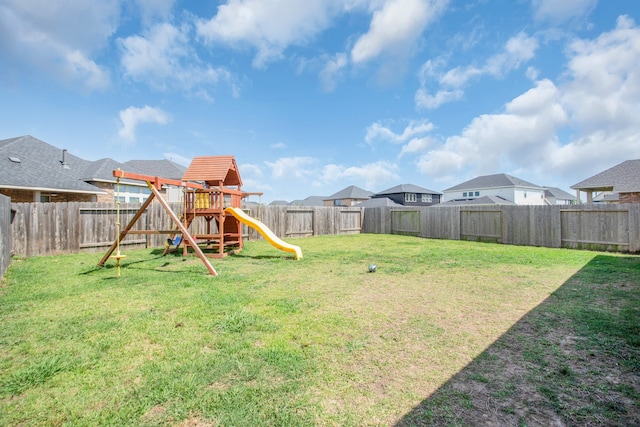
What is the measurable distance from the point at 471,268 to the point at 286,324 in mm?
5626

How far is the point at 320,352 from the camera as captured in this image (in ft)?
9.27

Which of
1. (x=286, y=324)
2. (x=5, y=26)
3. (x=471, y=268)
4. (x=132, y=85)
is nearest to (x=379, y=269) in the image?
(x=471, y=268)

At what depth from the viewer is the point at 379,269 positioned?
23.6 ft

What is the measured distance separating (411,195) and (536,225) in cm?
3333

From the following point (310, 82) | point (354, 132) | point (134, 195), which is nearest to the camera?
point (310, 82)

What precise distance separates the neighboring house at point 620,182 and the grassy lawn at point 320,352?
551 inches

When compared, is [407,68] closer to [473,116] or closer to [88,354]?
[473,116]

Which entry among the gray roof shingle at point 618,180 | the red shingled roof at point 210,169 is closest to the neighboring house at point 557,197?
the gray roof shingle at point 618,180

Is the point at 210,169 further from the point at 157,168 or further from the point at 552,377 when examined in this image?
the point at 157,168

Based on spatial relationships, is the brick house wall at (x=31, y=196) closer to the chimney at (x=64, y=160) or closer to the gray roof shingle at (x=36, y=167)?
the gray roof shingle at (x=36, y=167)

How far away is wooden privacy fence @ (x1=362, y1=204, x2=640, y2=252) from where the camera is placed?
398 inches

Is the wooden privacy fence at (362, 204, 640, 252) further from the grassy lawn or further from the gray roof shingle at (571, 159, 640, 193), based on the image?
the gray roof shingle at (571, 159, 640, 193)

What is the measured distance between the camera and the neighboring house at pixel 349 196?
49919mm

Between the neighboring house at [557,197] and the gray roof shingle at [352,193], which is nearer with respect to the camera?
the neighboring house at [557,197]
